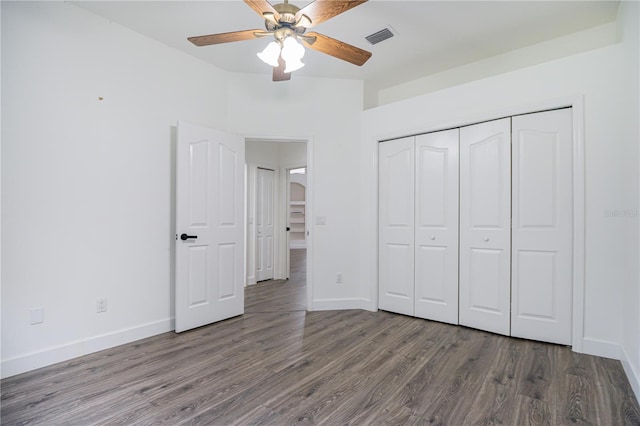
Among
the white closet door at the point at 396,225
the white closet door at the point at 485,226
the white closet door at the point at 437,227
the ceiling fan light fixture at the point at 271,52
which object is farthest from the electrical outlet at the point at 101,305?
the white closet door at the point at 485,226

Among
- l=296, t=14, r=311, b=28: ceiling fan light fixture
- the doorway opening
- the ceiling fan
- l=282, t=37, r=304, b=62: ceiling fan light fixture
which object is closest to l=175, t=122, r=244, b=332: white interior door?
the ceiling fan

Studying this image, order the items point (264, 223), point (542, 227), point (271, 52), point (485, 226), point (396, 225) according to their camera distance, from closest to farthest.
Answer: point (271, 52)
point (542, 227)
point (485, 226)
point (396, 225)
point (264, 223)

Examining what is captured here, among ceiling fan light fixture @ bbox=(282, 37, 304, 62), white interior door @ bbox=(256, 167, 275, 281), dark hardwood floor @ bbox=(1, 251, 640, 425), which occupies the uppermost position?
ceiling fan light fixture @ bbox=(282, 37, 304, 62)

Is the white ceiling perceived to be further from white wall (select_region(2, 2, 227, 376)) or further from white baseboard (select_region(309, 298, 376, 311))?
white baseboard (select_region(309, 298, 376, 311))

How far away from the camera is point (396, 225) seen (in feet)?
12.2

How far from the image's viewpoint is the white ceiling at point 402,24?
259 cm

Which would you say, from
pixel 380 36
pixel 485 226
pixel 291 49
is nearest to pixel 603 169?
pixel 485 226

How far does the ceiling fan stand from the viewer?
6.23 ft

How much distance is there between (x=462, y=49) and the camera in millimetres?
3291

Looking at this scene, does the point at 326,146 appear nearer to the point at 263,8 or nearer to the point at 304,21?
the point at 304,21

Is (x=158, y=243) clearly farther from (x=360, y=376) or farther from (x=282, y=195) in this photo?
(x=282, y=195)

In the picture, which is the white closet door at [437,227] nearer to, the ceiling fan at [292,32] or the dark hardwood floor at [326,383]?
the dark hardwood floor at [326,383]

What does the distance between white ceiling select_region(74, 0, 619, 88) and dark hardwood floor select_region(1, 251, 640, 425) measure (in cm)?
274

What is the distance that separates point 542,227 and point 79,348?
3913 mm
